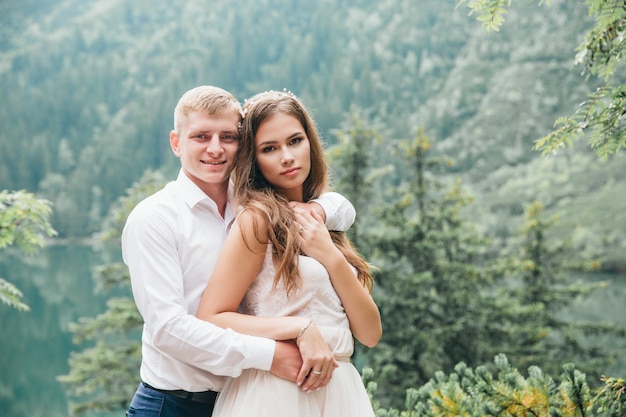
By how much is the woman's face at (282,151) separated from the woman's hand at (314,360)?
0.64 metres

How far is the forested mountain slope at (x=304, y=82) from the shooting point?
71.2m

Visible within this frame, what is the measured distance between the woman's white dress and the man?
73 mm

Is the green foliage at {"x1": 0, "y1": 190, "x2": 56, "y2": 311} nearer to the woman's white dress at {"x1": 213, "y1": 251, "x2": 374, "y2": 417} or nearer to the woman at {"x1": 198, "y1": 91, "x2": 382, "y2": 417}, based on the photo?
the woman at {"x1": 198, "y1": 91, "x2": 382, "y2": 417}

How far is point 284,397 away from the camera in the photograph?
7.25ft

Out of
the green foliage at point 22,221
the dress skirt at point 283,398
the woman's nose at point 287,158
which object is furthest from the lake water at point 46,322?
the woman's nose at point 287,158

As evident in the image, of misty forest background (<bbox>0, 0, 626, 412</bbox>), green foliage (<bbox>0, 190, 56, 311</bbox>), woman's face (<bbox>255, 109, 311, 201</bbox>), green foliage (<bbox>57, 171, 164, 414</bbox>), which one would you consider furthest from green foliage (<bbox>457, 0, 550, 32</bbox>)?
misty forest background (<bbox>0, 0, 626, 412</bbox>)

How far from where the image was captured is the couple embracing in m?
2.18

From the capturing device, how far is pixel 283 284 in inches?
91.2

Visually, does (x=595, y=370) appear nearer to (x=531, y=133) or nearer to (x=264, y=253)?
(x=264, y=253)

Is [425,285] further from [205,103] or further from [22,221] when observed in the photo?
[205,103]

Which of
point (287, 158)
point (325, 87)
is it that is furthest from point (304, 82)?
point (287, 158)

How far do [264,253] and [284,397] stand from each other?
1.73 feet

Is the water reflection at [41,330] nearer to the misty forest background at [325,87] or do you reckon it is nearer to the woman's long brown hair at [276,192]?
the misty forest background at [325,87]

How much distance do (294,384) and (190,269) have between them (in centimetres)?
58
